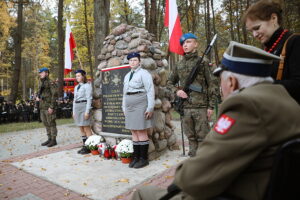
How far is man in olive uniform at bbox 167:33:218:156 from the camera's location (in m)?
3.95

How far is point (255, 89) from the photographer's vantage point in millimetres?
1154

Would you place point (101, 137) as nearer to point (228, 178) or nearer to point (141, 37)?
point (141, 37)

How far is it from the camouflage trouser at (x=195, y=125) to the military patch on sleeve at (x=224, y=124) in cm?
284

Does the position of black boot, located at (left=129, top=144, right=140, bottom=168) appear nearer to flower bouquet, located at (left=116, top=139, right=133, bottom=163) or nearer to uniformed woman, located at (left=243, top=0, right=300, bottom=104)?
flower bouquet, located at (left=116, top=139, right=133, bottom=163)

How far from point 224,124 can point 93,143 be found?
4.50 m

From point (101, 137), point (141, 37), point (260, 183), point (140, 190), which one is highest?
point (141, 37)

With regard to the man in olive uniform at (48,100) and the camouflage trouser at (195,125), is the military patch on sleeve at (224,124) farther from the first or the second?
the man in olive uniform at (48,100)

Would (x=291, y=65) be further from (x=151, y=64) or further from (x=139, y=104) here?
(x=151, y=64)

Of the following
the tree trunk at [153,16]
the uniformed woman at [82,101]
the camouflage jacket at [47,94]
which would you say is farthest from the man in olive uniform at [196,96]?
the tree trunk at [153,16]

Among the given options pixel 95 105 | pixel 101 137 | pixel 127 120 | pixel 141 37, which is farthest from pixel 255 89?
pixel 95 105

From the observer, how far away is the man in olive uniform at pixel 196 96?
395cm

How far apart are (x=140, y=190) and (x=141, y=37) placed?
3.85 meters

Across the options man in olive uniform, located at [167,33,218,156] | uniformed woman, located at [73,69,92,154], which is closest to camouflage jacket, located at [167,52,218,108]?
man in olive uniform, located at [167,33,218,156]

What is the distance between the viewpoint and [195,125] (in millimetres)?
4020
